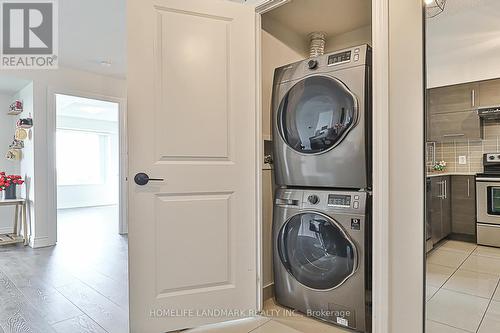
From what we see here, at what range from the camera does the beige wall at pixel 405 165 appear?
1479 mm

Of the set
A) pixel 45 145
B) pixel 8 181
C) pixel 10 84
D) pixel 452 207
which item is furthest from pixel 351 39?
pixel 8 181

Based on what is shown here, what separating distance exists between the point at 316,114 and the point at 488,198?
3.59ft

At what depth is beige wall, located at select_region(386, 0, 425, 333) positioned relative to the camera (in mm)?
1479

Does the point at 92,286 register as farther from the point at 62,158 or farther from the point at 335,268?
the point at 62,158

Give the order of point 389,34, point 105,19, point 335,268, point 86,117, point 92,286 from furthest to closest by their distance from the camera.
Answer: point 86,117 → point 105,19 → point 92,286 → point 335,268 → point 389,34

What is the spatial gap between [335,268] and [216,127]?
3.71 ft

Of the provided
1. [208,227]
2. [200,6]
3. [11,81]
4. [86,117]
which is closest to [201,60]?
[200,6]

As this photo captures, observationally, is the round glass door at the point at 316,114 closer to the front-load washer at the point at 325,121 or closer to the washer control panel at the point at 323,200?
the front-load washer at the point at 325,121

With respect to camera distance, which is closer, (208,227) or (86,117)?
(208,227)

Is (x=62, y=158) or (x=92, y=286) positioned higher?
(x=62, y=158)

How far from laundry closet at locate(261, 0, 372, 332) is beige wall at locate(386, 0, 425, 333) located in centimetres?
19

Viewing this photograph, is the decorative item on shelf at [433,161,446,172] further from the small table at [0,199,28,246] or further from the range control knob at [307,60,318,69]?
the small table at [0,199,28,246]

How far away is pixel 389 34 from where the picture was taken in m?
1.48

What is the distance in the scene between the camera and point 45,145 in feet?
13.1
